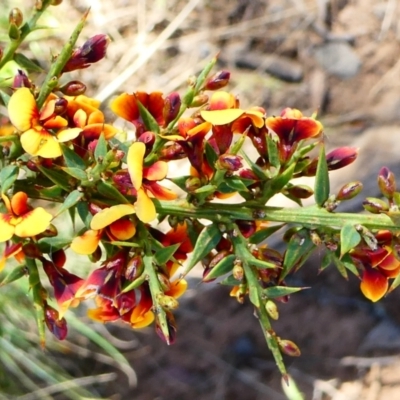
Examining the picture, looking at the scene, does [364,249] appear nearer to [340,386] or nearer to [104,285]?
[104,285]

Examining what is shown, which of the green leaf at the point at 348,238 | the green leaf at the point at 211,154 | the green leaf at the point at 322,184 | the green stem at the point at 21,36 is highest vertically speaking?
the green stem at the point at 21,36

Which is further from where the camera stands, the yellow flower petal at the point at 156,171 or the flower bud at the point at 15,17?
the flower bud at the point at 15,17

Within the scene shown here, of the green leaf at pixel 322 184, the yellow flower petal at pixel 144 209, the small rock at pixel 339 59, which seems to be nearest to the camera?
the yellow flower petal at pixel 144 209

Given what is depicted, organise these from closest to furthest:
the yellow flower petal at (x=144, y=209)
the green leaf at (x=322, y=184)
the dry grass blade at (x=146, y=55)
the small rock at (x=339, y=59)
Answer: the yellow flower petal at (x=144, y=209)
the green leaf at (x=322, y=184)
the dry grass blade at (x=146, y=55)
the small rock at (x=339, y=59)

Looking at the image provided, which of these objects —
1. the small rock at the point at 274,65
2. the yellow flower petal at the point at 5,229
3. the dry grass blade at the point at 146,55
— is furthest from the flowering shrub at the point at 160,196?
the small rock at the point at 274,65

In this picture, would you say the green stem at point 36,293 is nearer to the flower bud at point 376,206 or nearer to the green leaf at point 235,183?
the green leaf at point 235,183

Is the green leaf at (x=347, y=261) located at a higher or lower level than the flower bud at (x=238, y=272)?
lower

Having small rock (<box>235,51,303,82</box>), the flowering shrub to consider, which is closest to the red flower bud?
the flowering shrub
